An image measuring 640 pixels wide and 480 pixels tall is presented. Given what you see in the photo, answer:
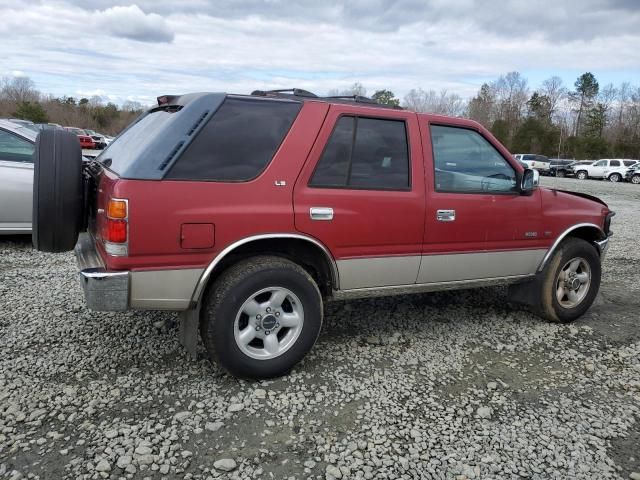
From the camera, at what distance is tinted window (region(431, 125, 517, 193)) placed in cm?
396

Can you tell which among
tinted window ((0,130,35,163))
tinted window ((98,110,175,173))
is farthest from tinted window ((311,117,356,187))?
tinted window ((0,130,35,163))

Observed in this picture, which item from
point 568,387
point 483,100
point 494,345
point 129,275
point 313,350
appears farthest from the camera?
point 483,100

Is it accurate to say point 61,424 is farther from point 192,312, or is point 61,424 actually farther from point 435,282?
point 435,282

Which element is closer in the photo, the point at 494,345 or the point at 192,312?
the point at 192,312

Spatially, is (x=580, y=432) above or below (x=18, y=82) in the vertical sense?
below

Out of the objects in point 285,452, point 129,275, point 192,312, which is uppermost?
point 129,275

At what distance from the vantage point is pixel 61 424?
9.43 feet

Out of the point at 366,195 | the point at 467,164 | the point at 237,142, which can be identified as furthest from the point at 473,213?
the point at 237,142

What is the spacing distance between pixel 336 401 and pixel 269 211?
1266 millimetres

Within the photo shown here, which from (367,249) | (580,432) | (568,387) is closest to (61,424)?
(367,249)

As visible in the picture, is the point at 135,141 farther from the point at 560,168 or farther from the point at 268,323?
the point at 560,168

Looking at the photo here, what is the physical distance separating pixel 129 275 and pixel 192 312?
1.59ft

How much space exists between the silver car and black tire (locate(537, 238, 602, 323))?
19.4 feet

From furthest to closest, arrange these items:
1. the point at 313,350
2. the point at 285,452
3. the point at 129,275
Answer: the point at 313,350
the point at 129,275
the point at 285,452
